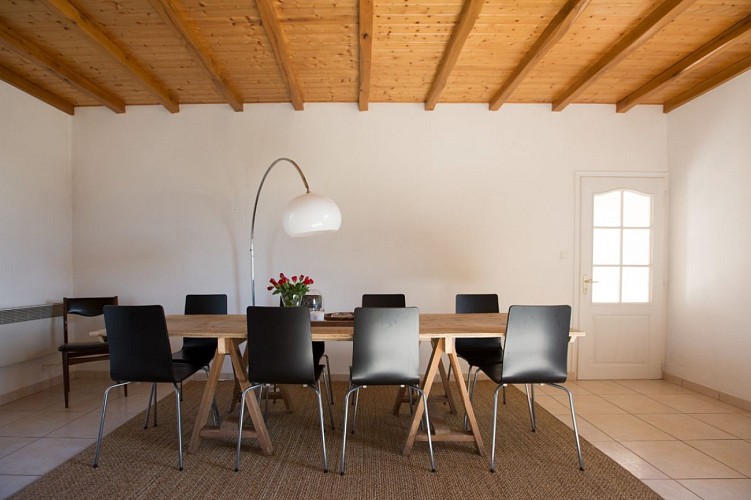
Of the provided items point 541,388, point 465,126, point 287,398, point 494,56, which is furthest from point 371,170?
point 541,388

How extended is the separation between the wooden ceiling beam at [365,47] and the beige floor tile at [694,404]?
369cm

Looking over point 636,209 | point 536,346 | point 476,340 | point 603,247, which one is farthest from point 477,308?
point 636,209

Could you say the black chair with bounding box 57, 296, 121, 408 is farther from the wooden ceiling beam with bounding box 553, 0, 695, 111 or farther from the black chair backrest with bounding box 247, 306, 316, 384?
the wooden ceiling beam with bounding box 553, 0, 695, 111

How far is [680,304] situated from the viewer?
4062mm

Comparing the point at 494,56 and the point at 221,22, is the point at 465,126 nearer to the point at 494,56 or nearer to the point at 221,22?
the point at 494,56

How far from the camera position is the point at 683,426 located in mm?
2990

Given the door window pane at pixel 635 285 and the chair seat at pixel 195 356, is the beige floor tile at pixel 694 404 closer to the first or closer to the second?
the door window pane at pixel 635 285

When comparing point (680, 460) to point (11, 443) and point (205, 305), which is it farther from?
point (11, 443)

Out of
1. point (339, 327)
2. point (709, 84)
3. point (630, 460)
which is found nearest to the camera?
point (630, 460)

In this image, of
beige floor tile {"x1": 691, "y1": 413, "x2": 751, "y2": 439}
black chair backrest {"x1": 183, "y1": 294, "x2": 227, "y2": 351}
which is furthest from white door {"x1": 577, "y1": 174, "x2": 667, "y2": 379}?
black chair backrest {"x1": 183, "y1": 294, "x2": 227, "y2": 351}

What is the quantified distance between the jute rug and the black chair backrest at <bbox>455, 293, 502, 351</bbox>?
2.01 ft

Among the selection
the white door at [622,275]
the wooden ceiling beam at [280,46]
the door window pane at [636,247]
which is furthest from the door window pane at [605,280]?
the wooden ceiling beam at [280,46]

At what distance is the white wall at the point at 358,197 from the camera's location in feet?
13.9

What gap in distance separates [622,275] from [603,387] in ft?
3.71
